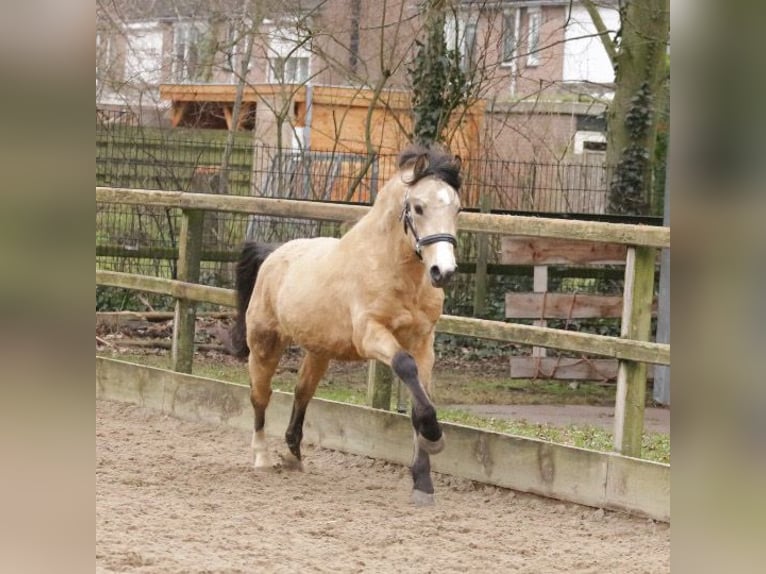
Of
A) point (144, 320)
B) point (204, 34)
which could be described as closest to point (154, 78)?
point (204, 34)

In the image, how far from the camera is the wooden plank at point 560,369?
34.1 ft

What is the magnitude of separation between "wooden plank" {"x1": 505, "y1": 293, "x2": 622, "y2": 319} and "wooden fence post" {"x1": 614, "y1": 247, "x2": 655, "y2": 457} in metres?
4.56

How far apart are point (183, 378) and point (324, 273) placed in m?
2.28

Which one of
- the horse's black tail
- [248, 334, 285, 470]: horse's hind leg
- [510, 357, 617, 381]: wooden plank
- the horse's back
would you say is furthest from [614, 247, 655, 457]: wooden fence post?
[510, 357, 617, 381]: wooden plank

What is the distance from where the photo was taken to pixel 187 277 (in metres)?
8.24

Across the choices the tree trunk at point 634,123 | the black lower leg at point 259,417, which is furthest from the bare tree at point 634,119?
the black lower leg at point 259,417

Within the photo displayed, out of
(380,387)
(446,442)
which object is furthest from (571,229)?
(380,387)

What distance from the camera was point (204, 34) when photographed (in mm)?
15859

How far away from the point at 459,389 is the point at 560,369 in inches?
42.0

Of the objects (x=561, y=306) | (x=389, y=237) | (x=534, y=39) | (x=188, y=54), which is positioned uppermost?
(x=534, y=39)

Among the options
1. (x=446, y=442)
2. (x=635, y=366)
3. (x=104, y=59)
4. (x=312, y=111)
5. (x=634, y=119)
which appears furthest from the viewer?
(x=312, y=111)

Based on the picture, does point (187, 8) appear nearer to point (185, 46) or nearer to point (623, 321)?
point (185, 46)

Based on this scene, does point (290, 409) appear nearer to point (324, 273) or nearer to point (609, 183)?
point (324, 273)
